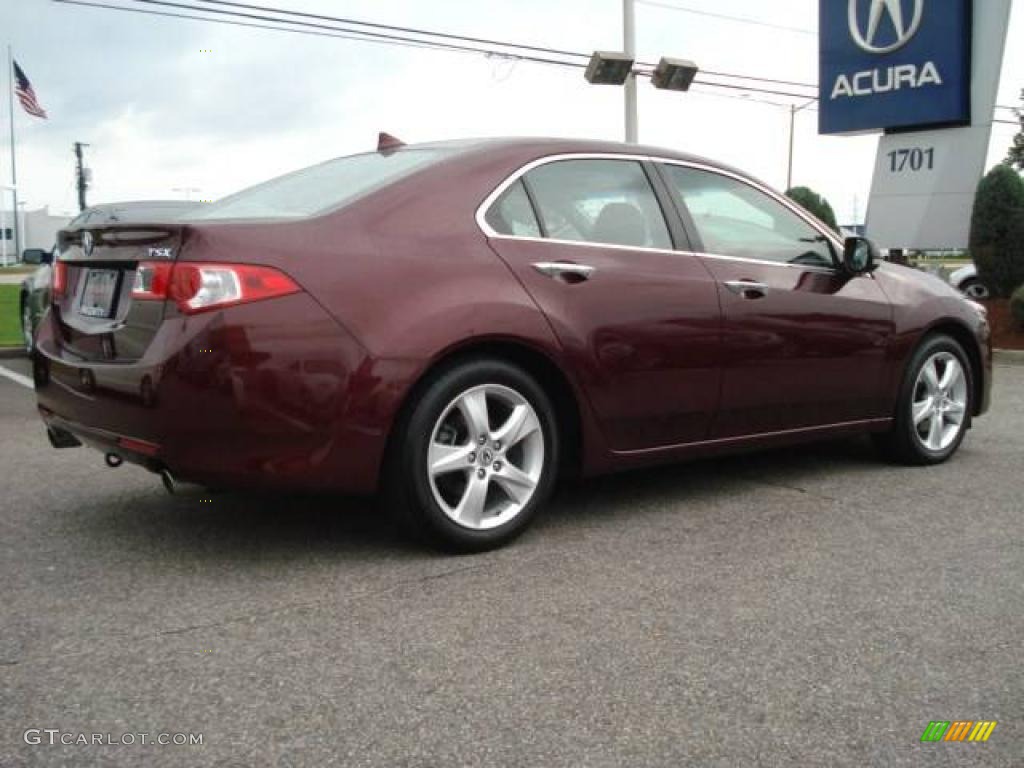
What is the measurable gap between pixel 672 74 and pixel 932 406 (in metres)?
16.0

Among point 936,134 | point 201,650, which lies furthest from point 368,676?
point 936,134

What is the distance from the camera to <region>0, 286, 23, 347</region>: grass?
12.9m

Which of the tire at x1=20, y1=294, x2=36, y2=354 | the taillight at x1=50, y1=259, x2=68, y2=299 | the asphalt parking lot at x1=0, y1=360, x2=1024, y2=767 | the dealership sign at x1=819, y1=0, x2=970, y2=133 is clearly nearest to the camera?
the asphalt parking lot at x1=0, y1=360, x2=1024, y2=767

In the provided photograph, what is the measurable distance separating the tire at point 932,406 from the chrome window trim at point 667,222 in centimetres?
81

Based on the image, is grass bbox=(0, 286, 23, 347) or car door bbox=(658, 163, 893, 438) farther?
grass bbox=(0, 286, 23, 347)

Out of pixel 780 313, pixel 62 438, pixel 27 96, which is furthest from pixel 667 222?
pixel 27 96

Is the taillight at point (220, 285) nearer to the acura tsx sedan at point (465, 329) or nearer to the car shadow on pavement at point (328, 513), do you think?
the acura tsx sedan at point (465, 329)

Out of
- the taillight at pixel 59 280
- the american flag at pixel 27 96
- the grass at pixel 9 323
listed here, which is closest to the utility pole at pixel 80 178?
the american flag at pixel 27 96

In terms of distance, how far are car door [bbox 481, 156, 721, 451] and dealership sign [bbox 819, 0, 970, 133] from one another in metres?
12.5

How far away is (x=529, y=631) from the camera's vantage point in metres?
3.00

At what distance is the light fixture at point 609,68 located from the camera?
18391mm

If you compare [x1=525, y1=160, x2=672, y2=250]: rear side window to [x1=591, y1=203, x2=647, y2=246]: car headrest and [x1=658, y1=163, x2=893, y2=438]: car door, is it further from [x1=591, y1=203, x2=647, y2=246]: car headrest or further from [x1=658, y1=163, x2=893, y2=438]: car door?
[x1=658, y1=163, x2=893, y2=438]: car door

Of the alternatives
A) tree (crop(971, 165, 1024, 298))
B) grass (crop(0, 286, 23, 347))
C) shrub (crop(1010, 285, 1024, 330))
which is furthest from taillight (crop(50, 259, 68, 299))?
tree (crop(971, 165, 1024, 298))

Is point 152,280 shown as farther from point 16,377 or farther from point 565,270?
point 16,377
